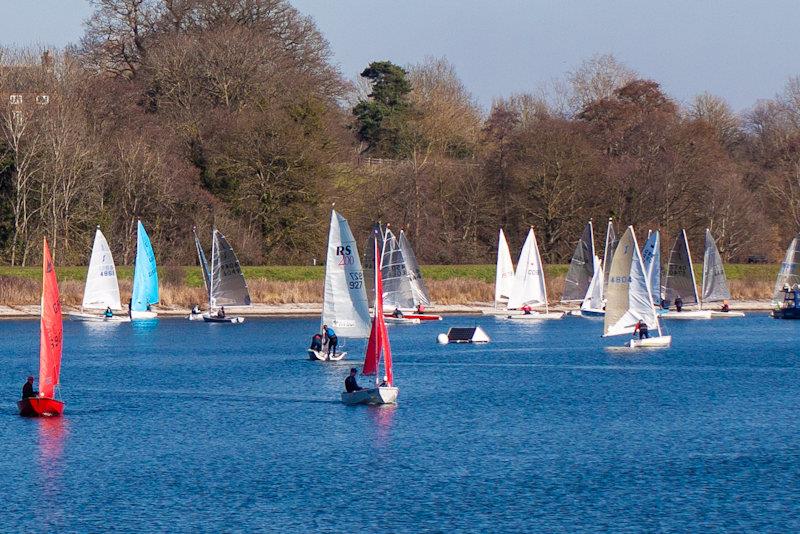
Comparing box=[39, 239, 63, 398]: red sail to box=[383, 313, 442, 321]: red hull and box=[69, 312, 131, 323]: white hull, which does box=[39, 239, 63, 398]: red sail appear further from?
box=[69, 312, 131, 323]: white hull

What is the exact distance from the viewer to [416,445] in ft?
124

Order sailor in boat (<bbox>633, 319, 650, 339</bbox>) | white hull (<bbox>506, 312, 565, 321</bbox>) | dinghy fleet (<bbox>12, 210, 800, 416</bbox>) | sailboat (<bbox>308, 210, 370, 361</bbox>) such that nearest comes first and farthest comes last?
sailboat (<bbox>308, 210, 370, 361</bbox>) < dinghy fleet (<bbox>12, 210, 800, 416</bbox>) < sailor in boat (<bbox>633, 319, 650, 339</bbox>) < white hull (<bbox>506, 312, 565, 321</bbox>)

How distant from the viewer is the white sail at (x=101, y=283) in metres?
78.2

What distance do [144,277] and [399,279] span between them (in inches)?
579

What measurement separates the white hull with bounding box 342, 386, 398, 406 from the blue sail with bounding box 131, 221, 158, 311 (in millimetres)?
37038

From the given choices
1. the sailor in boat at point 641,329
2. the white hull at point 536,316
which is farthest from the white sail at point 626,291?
the white hull at point 536,316

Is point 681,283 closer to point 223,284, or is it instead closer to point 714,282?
point 714,282

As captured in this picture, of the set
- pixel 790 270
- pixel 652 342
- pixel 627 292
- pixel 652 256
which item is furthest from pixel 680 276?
pixel 627 292

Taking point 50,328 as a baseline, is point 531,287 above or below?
above

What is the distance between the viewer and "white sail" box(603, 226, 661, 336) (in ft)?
200

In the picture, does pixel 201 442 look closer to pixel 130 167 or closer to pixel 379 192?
pixel 130 167

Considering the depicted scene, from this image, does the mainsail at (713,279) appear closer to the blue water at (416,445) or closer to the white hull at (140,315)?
the blue water at (416,445)

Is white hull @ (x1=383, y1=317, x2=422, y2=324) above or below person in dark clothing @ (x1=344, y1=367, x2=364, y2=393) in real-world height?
above

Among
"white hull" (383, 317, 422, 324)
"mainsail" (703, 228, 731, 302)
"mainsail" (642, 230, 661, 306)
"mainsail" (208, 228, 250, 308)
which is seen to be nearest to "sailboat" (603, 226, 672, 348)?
Answer: "mainsail" (642, 230, 661, 306)
